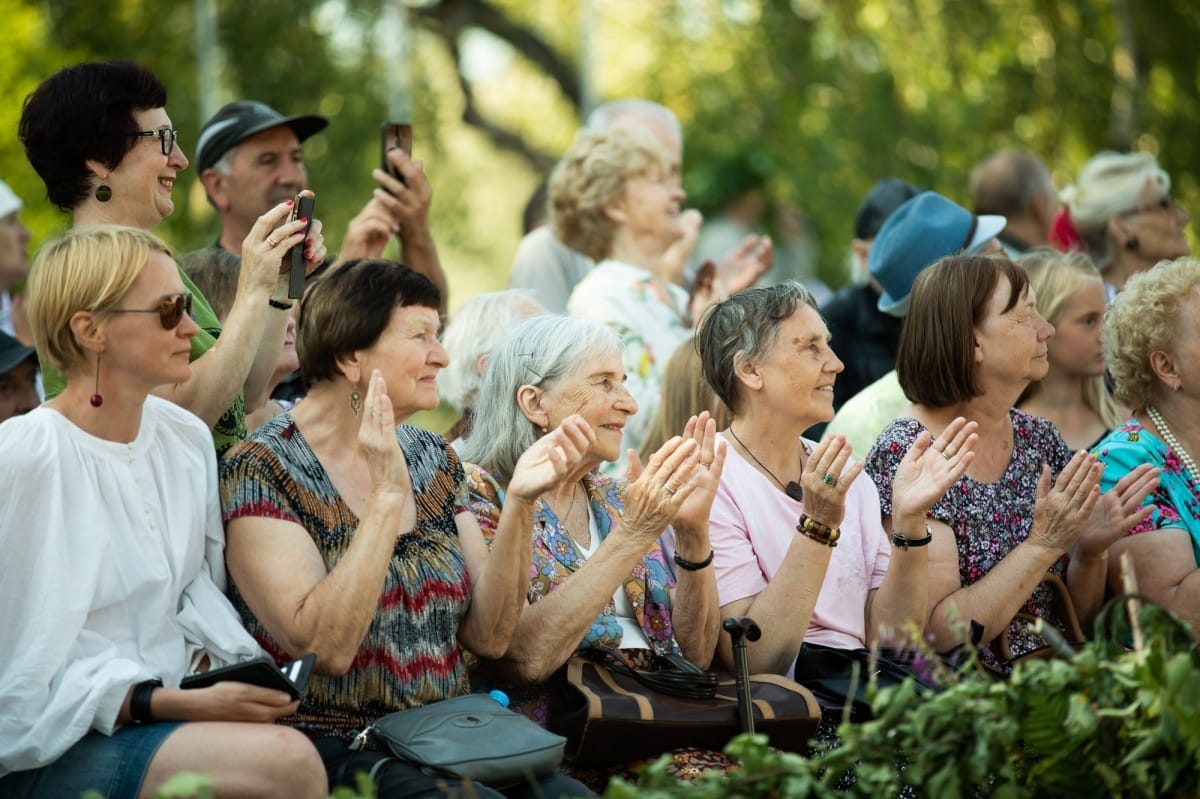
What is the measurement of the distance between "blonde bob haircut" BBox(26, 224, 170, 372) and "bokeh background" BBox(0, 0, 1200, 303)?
7084mm

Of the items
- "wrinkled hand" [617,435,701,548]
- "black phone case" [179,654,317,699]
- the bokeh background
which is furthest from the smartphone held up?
the bokeh background

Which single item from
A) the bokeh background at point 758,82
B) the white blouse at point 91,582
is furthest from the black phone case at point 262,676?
the bokeh background at point 758,82

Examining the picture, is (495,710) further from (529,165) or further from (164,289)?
(529,165)

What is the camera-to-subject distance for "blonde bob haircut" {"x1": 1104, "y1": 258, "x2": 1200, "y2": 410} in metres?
5.02

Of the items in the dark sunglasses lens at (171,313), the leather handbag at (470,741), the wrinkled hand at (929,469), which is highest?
the dark sunglasses lens at (171,313)

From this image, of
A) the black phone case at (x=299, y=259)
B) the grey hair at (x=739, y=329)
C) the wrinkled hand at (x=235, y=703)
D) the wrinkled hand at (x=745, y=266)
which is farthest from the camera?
the wrinkled hand at (x=745, y=266)

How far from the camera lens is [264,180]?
5613 millimetres

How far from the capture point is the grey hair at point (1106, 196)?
6.86 meters

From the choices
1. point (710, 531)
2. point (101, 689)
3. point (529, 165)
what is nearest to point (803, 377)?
point (710, 531)

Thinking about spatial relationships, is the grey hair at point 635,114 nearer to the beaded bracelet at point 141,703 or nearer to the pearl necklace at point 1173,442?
the pearl necklace at point 1173,442

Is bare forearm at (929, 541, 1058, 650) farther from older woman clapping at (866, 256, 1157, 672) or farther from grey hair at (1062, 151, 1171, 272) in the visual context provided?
grey hair at (1062, 151, 1171, 272)

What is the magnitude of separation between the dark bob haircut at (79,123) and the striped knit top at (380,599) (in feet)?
3.02

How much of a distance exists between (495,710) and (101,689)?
0.89 metres

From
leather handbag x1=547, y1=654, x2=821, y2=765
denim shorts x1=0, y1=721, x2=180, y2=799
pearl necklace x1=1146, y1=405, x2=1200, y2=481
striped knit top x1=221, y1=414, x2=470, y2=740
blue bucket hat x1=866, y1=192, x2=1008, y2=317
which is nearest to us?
denim shorts x1=0, y1=721, x2=180, y2=799
